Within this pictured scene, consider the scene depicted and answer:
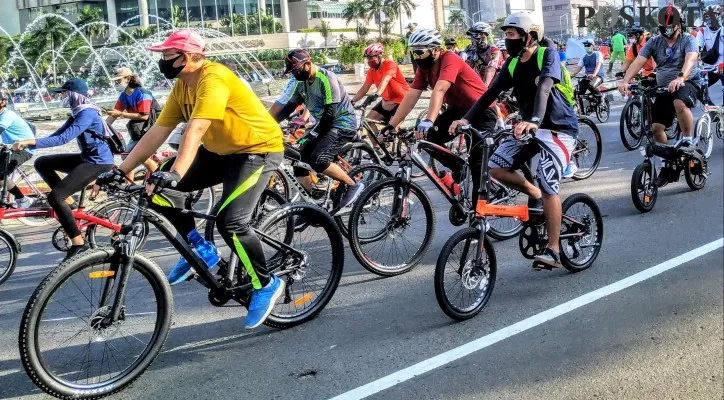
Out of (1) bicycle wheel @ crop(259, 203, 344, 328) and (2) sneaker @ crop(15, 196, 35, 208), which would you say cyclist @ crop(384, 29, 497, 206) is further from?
(2) sneaker @ crop(15, 196, 35, 208)

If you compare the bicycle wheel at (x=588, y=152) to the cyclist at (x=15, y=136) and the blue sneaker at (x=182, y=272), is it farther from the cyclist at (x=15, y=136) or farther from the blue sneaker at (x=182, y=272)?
the blue sneaker at (x=182, y=272)

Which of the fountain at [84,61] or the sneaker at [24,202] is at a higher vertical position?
the fountain at [84,61]

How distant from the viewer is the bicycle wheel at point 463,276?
4938 mm

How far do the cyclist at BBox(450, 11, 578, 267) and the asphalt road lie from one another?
2.00ft

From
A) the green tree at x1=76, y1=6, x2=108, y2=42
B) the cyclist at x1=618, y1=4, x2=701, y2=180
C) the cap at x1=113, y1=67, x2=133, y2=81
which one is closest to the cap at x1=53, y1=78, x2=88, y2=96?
the cap at x1=113, y1=67, x2=133, y2=81

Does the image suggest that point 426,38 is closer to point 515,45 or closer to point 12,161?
point 515,45

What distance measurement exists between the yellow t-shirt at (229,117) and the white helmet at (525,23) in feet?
6.72

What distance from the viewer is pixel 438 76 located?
24.0ft

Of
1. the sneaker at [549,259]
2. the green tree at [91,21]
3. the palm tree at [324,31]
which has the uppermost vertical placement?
the green tree at [91,21]

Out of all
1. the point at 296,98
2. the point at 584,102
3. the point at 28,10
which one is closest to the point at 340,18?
the point at 28,10

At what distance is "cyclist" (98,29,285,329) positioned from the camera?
450 cm

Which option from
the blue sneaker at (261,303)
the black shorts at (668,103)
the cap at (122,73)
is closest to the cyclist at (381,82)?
the cap at (122,73)

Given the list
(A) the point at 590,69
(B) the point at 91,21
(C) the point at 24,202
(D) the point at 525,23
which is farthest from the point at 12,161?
(B) the point at 91,21

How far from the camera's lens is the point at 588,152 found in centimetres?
1047
